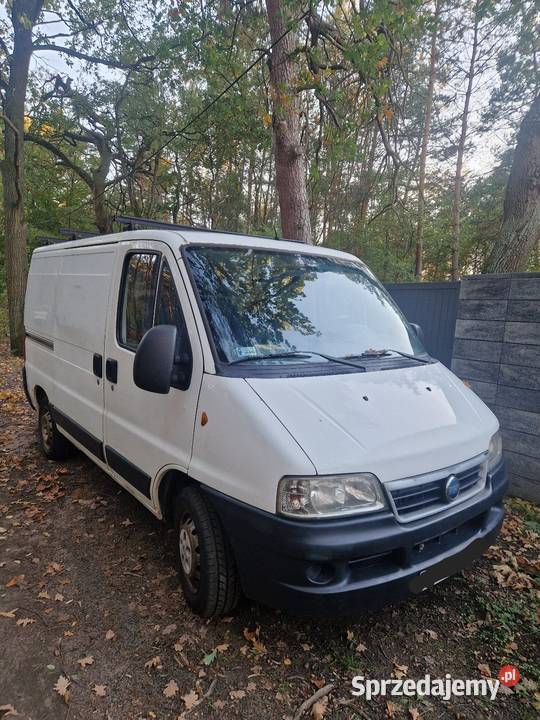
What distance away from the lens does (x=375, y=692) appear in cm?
218

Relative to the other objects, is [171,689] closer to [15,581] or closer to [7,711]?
[7,711]

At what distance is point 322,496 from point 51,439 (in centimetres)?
394

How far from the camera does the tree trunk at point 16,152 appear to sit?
10336 millimetres

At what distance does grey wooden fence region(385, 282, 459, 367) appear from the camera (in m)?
5.36

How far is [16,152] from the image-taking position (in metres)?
10.4

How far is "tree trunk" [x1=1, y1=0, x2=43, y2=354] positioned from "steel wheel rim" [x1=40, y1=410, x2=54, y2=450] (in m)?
7.27

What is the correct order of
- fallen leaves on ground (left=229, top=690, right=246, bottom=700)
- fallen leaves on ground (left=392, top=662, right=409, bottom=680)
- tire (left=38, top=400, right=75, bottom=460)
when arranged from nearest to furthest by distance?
fallen leaves on ground (left=229, top=690, right=246, bottom=700)
fallen leaves on ground (left=392, top=662, right=409, bottom=680)
tire (left=38, top=400, right=75, bottom=460)

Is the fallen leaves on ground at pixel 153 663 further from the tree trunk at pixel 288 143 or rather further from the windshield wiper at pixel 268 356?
the tree trunk at pixel 288 143

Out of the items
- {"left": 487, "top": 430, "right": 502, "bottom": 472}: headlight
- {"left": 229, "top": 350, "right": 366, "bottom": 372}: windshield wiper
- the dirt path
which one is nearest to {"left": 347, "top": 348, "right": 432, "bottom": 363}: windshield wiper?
{"left": 229, "top": 350, "right": 366, "bottom": 372}: windshield wiper

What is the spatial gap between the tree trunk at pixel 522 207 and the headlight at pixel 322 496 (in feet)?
17.3

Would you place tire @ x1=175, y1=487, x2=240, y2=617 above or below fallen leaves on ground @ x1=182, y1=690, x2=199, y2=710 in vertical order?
above

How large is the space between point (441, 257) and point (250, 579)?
1880 cm

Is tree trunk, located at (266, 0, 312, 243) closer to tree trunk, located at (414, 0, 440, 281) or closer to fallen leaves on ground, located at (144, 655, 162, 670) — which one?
tree trunk, located at (414, 0, 440, 281)

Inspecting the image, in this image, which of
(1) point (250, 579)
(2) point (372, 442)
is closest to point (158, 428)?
(1) point (250, 579)
